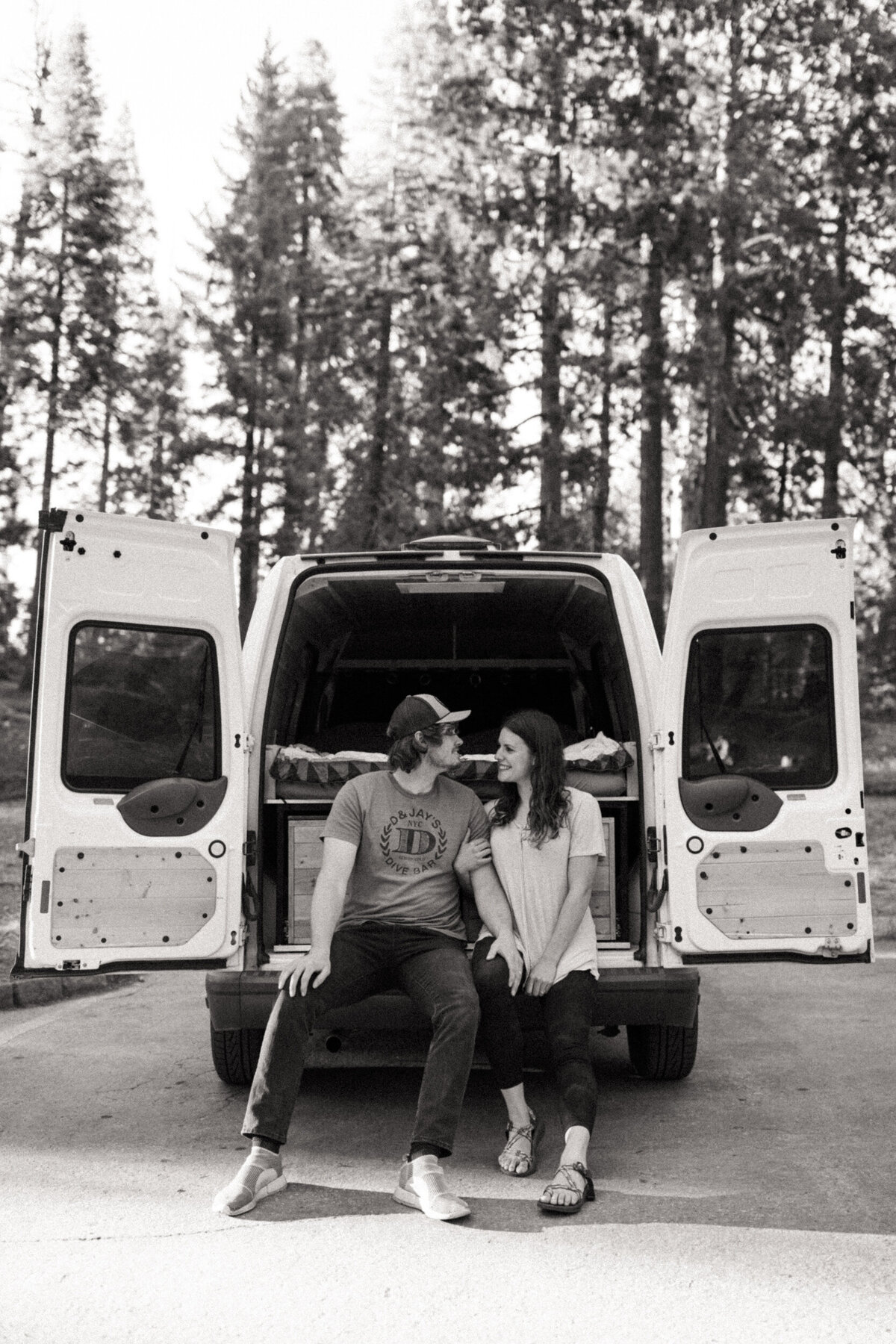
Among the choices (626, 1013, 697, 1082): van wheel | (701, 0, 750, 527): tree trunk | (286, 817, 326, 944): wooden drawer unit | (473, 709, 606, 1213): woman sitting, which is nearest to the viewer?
(473, 709, 606, 1213): woman sitting

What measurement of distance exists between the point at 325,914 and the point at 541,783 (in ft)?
2.98

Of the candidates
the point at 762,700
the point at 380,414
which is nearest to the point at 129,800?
the point at 762,700

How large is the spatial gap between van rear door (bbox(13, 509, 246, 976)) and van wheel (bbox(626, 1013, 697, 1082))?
1796mm

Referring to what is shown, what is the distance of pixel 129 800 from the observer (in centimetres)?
488

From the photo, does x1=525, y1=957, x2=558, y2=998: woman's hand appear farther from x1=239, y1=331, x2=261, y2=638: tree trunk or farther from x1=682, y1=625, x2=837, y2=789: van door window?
x1=239, y1=331, x2=261, y2=638: tree trunk

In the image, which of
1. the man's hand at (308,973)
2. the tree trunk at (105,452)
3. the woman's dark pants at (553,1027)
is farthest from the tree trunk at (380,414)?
the man's hand at (308,973)

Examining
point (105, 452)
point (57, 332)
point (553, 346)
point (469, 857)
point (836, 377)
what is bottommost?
point (469, 857)

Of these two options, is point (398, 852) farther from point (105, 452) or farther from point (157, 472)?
point (105, 452)

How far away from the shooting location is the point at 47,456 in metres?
31.3

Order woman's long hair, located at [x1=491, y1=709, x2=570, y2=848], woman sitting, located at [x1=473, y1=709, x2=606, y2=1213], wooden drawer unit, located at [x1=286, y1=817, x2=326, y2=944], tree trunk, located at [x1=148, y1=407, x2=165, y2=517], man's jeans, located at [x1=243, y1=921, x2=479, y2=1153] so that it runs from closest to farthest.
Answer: man's jeans, located at [x1=243, y1=921, x2=479, y2=1153], woman sitting, located at [x1=473, y1=709, x2=606, y2=1213], woman's long hair, located at [x1=491, y1=709, x2=570, y2=848], wooden drawer unit, located at [x1=286, y1=817, x2=326, y2=944], tree trunk, located at [x1=148, y1=407, x2=165, y2=517]

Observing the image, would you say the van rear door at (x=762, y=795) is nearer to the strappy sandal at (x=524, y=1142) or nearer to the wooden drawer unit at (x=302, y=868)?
the strappy sandal at (x=524, y=1142)

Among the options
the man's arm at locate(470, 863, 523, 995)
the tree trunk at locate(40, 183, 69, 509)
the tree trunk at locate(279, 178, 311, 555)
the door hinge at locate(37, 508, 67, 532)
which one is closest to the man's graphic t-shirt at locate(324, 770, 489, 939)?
the man's arm at locate(470, 863, 523, 995)

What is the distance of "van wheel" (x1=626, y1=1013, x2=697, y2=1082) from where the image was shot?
18.2 feet

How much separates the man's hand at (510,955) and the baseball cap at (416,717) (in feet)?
2.56
